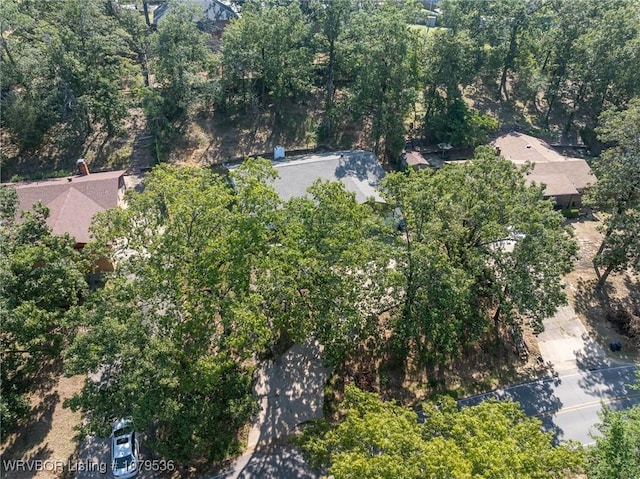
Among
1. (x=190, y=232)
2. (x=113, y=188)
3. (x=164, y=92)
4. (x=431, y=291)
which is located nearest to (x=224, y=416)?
(x=190, y=232)

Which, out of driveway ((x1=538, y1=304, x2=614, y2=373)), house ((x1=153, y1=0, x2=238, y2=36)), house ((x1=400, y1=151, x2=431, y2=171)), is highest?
house ((x1=153, y1=0, x2=238, y2=36))

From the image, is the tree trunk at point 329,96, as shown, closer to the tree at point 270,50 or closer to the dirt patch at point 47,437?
the tree at point 270,50

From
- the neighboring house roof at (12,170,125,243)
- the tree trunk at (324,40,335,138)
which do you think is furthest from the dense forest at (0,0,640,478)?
the neighboring house roof at (12,170,125,243)

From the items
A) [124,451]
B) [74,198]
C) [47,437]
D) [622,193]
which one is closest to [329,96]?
[74,198]

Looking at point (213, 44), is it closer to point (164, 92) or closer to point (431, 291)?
point (164, 92)

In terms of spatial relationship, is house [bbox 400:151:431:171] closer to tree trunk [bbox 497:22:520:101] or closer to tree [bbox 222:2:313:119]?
tree [bbox 222:2:313:119]

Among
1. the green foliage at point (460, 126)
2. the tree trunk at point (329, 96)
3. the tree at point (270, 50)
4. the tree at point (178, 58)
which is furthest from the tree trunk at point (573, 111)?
the tree at point (178, 58)

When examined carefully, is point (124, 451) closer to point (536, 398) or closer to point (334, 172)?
point (536, 398)
